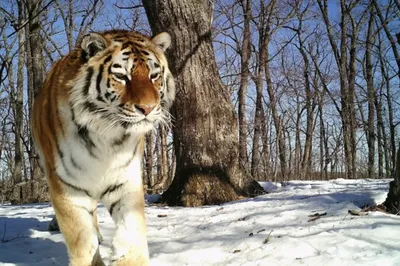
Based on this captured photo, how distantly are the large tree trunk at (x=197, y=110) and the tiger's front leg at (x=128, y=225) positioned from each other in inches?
87.8

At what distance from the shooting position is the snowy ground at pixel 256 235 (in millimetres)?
2641

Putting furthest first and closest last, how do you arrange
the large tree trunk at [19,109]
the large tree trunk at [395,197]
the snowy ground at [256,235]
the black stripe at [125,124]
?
the large tree trunk at [19,109] → the large tree trunk at [395,197] → the snowy ground at [256,235] → the black stripe at [125,124]

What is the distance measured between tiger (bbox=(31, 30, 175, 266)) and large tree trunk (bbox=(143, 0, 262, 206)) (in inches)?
90.9

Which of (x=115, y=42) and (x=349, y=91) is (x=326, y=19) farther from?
(x=115, y=42)

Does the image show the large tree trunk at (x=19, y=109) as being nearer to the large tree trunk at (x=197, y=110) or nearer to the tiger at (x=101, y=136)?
the large tree trunk at (x=197, y=110)

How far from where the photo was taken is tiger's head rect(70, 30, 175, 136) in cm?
242

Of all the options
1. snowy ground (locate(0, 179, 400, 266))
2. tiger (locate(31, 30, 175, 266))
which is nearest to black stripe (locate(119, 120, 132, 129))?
tiger (locate(31, 30, 175, 266))

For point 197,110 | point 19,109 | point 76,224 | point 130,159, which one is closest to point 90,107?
point 130,159

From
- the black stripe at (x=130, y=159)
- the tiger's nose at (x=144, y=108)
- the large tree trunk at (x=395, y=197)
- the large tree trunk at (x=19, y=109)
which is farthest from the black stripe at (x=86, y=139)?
the large tree trunk at (x=19, y=109)

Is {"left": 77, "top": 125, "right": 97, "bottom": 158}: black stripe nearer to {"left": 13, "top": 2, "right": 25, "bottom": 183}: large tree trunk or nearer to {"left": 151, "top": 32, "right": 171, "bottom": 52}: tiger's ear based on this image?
{"left": 151, "top": 32, "right": 171, "bottom": 52}: tiger's ear

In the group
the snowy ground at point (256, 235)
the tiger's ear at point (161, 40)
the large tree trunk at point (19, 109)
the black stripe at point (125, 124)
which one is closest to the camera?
the black stripe at point (125, 124)

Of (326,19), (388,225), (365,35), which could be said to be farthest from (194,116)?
(365,35)

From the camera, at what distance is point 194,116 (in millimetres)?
5109

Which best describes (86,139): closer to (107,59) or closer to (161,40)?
(107,59)
